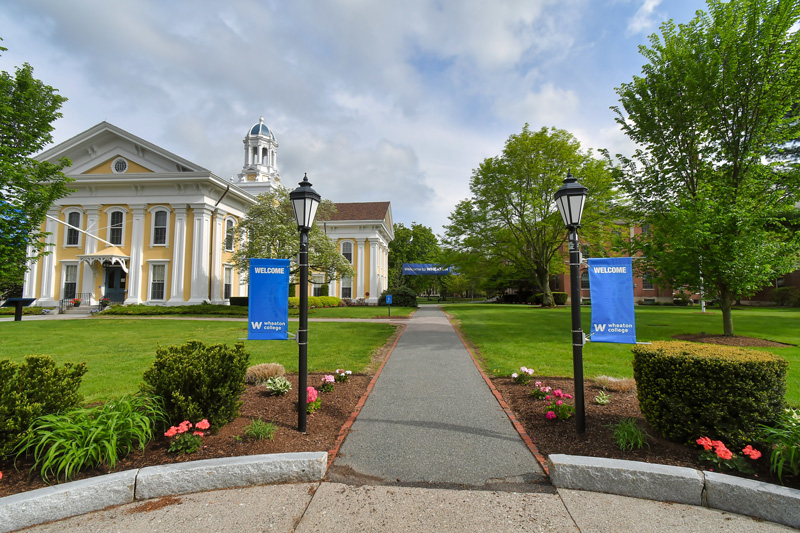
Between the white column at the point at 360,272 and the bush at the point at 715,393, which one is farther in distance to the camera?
the white column at the point at 360,272

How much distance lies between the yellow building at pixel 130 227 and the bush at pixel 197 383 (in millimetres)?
25250

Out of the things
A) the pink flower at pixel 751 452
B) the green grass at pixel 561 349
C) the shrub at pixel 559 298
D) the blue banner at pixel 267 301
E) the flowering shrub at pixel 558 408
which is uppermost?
the blue banner at pixel 267 301

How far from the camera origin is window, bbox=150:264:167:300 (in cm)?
2744

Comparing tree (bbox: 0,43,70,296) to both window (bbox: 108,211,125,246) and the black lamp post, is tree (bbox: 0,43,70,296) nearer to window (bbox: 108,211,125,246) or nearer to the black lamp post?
the black lamp post

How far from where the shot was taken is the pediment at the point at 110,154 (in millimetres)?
26938

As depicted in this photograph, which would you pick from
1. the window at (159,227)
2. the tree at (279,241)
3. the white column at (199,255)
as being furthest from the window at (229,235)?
the window at (159,227)

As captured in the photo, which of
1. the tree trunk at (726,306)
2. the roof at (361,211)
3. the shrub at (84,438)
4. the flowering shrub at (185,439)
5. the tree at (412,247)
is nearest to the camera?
the shrub at (84,438)

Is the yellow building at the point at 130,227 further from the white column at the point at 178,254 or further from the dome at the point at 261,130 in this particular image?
the dome at the point at 261,130

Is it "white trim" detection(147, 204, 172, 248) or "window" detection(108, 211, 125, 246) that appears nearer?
"white trim" detection(147, 204, 172, 248)

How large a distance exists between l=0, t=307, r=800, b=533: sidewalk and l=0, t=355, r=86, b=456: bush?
75cm

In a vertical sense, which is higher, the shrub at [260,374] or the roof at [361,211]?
the roof at [361,211]

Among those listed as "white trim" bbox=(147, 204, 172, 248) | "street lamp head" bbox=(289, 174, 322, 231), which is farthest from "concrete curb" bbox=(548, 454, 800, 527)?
"white trim" bbox=(147, 204, 172, 248)

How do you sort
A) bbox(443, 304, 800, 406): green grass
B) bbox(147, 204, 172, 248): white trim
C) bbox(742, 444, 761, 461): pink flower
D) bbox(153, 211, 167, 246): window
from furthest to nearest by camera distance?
bbox(153, 211, 167, 246): window
bbox(147, 204, 172, 248): white trim
bbox(443, 304, 800, 406): green grass
bbox(742, 444, 761, 461): pink flower

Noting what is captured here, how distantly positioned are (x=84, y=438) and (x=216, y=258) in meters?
27.2
